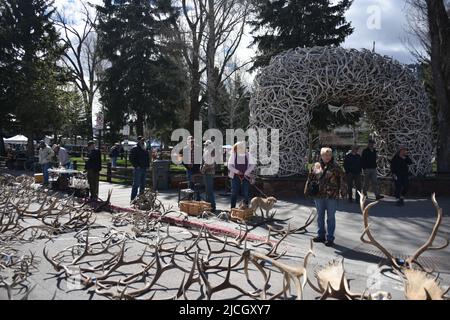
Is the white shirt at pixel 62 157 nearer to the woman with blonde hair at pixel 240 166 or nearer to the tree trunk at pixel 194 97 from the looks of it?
the tree trunk at pixel 194 97

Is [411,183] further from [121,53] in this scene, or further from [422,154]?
[121,53]

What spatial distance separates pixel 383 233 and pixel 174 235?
4066 mm

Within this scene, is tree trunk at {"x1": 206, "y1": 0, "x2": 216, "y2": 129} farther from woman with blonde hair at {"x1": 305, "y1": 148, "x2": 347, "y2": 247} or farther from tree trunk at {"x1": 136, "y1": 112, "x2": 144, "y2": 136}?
woman with blonde hair at {"x1": 305, "y1": 148, "x2": 347, "y2": 247}

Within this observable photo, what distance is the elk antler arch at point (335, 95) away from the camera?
13.2 meters

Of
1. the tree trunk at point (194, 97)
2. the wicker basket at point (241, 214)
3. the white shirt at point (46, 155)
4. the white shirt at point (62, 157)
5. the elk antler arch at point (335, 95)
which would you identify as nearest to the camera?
the wicker basket at point (241, 214)

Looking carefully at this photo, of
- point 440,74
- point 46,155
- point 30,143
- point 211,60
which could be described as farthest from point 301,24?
point 30,143

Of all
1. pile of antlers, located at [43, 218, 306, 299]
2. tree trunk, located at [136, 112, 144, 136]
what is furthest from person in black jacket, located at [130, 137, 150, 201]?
tree trunk, located at [136, 112, 144, 136]

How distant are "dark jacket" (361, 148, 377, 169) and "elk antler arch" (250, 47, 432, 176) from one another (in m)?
1.84

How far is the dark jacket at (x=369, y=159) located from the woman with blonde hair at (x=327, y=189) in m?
5.50

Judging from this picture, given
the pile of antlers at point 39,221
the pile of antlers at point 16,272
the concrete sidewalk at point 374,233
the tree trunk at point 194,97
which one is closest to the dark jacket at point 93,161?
the concrete sidewalk at point 374,233

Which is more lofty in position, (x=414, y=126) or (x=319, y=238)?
(x=414, y=126)

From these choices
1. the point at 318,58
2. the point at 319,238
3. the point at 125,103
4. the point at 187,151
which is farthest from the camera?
the point at 125,103

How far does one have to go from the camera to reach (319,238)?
25.0 feet
